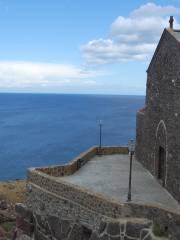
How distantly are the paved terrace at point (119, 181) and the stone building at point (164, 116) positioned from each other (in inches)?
20.6

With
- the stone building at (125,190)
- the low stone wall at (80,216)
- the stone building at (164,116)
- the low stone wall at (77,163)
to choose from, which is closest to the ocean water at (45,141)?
the low stone wall at (77,163)

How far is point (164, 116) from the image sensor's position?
968 inches

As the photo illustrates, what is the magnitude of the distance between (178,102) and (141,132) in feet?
30.8

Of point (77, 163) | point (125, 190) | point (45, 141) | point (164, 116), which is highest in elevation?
point (164, 116)

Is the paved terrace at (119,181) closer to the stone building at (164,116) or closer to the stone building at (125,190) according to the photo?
the stone building at (125,190)

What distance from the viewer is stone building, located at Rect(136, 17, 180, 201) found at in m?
22.3

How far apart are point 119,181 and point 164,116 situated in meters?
4.61

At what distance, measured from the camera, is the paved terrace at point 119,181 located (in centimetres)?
2188

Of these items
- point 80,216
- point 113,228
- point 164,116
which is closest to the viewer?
point 113,228

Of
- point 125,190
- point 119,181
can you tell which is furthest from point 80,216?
point 119,181

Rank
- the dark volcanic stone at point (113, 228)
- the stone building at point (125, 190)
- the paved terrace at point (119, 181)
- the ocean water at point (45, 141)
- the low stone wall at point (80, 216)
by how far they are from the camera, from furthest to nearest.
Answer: the ocean water at point (45, 141)
the paved terrace at point (119, 181)
the dark volcanic stone at point (113, 228)
the stone building at point (125, 190)
the low stone wall at point (80, 216)

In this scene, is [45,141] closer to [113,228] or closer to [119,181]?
[119,181]

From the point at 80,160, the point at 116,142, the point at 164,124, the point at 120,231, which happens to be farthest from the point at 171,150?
the point at 116,142

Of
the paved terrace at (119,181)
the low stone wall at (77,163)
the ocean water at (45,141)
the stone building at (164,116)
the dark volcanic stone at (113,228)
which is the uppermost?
the stone building at (164,116)
